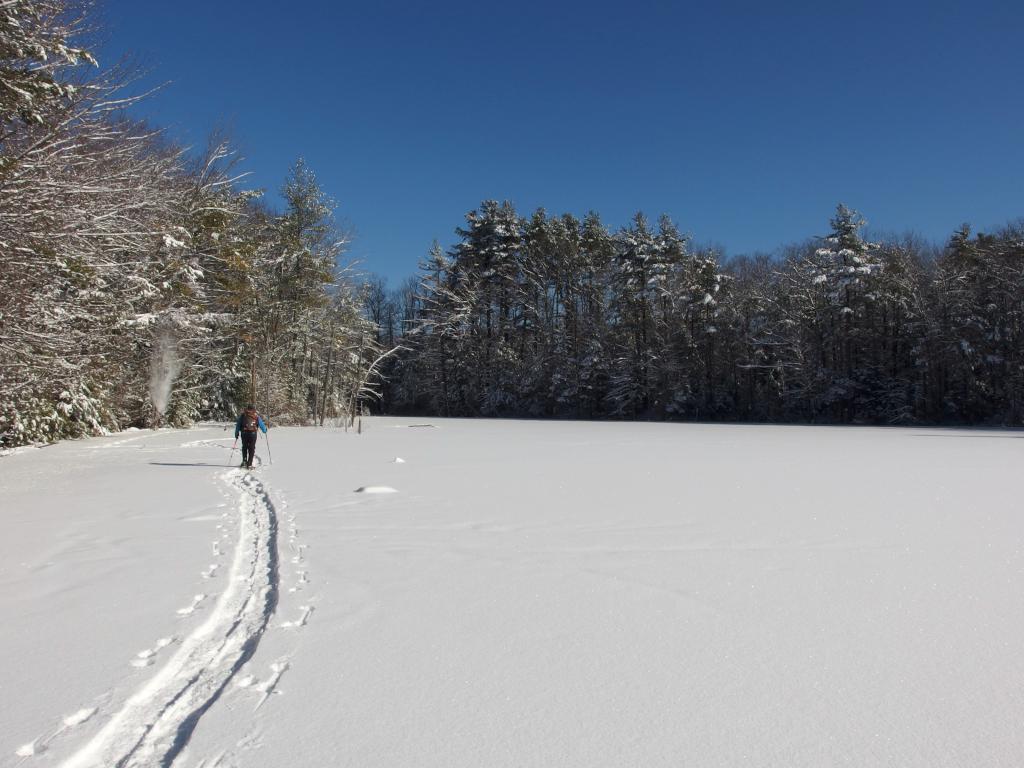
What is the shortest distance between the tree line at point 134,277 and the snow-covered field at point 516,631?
4447 mm

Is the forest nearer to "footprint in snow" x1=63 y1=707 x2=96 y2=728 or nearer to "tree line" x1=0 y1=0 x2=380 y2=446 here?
"tree line" x1=0 y1=0 x2=380 y2=446

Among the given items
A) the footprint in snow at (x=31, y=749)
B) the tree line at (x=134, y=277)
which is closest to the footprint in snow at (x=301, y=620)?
the footprint in snow at (x=31, y=749)

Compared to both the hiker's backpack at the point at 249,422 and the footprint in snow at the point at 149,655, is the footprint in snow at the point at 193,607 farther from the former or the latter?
the hiker's backpack at the point at 249,422

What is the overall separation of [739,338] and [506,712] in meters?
38.3

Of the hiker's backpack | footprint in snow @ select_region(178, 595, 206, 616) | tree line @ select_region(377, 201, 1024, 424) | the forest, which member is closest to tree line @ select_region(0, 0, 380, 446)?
the forest

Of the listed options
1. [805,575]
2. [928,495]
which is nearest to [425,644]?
[805,575]

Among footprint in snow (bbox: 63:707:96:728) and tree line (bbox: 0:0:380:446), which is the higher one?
tree line (bbox: 0:0:380:446)

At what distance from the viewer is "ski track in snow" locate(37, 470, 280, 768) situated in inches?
103

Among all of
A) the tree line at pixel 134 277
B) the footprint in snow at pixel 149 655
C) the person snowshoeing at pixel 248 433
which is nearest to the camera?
the footprint in snow at pixel 149 655

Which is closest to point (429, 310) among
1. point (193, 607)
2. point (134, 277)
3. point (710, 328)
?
point (710, 328)

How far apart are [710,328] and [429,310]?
71.1ft

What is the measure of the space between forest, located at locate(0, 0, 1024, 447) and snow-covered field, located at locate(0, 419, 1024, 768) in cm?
552

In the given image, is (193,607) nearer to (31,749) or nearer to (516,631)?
(31,749)

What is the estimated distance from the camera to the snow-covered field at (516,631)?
106 inches
